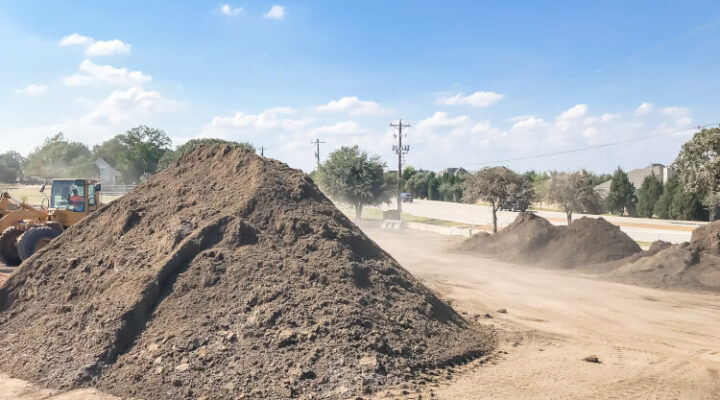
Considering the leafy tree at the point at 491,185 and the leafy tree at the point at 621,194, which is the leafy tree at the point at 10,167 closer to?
the leafy tree at the point at 491,185

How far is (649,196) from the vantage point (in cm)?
4462

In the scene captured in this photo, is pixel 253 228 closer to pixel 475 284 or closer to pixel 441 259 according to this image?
pixel 475 284

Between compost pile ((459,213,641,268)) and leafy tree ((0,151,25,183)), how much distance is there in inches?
3564

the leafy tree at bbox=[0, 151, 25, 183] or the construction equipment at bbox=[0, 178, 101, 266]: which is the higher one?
the leafy tree at bbox=[0, 151, 25, 183]

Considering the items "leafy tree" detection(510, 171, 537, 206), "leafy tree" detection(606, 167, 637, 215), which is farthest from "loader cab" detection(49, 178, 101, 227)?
"leafy tree" detection(606, 167, 637, 215)

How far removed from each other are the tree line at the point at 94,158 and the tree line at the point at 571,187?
159ft

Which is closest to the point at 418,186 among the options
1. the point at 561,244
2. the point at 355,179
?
the point at 355,179

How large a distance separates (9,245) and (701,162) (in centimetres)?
2433

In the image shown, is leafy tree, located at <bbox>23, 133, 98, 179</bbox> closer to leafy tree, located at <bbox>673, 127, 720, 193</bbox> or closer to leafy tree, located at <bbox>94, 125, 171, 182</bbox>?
leafy tree, located at <bbox>94, 125, 171, 182</bbox>

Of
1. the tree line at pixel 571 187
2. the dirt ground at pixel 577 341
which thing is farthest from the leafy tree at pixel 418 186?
the dirt ground at pixel 577 341

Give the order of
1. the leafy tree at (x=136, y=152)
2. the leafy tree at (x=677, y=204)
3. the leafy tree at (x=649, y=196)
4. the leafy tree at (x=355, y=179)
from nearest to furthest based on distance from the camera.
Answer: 1. the leafy tree at (x=355, y=179)
2. the leafy tree at (x=677, y=204)
3. the leafy tree at (x=649, y=196)
4. the leafy tree at (x=136, y=152)

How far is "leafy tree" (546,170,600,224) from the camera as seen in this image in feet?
95.5

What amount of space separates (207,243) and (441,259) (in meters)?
13.7

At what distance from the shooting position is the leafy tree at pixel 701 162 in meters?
18.4
